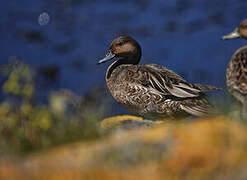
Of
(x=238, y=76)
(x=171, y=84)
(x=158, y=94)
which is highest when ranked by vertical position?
(x=238, y=76)

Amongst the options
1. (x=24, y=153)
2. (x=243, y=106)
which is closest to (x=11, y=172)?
(x=24, y=153)

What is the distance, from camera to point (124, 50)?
7098mm

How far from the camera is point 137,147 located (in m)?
3.39

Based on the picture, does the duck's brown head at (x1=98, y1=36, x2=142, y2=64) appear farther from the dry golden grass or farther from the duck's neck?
the dry golden grass

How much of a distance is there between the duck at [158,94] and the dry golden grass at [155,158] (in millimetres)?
2554

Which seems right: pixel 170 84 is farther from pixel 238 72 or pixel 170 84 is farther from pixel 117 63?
pixel 238 72

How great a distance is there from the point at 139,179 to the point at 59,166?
63 cm

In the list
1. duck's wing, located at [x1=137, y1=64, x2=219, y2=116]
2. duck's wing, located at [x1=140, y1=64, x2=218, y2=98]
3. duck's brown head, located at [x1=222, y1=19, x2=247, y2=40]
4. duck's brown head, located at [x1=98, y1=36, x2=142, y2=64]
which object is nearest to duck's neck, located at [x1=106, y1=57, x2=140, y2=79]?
duck's brown head, located at [x1=98, y1=36, x2=142, y2=64]

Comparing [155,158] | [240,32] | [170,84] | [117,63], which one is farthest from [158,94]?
[155,158]

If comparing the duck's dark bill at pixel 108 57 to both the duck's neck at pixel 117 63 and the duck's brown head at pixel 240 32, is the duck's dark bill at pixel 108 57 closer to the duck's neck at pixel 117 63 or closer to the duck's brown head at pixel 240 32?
the duck's neck at pixel 117 63

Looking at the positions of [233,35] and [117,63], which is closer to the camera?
[233,35]

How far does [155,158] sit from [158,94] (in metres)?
2.94

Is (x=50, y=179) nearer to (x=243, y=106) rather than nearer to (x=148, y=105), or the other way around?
(x=243, y=106)

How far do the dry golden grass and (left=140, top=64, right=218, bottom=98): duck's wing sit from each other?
2.45 metres
